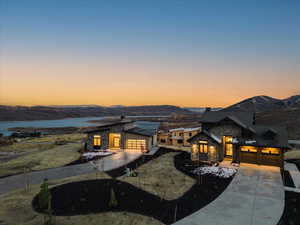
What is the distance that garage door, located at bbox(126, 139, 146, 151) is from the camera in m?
30.2

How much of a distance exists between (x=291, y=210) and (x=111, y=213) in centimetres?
1152

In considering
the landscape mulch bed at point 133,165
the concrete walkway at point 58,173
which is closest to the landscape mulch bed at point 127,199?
the landscape mulch bed at point 133,165

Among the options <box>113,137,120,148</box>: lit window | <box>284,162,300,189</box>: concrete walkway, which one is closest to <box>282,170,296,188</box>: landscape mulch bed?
<box>284,162,300,189</box>: concrete walkway

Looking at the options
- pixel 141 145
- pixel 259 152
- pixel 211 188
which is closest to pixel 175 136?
pixel 141 145

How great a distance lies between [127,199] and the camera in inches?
495

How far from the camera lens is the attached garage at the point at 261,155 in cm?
2064

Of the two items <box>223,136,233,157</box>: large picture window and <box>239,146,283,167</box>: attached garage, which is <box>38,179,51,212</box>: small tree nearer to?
<box>223,136,233,157</box>: large picture window

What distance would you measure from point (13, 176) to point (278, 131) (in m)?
31.1

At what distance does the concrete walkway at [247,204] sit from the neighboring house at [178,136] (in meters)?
19.7

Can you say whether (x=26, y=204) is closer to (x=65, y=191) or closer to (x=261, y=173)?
(x=65, y=191)

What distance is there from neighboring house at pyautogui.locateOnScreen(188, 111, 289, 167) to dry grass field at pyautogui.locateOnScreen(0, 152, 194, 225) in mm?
5635

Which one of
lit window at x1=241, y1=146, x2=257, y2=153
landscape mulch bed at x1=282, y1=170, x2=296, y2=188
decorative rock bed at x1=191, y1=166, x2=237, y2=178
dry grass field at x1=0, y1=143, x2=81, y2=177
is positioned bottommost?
dry grass field at x1=0, y1=143, x2=81, y2=177

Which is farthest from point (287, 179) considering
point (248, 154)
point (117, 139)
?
point (117, 139)

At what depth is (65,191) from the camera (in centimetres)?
1377
